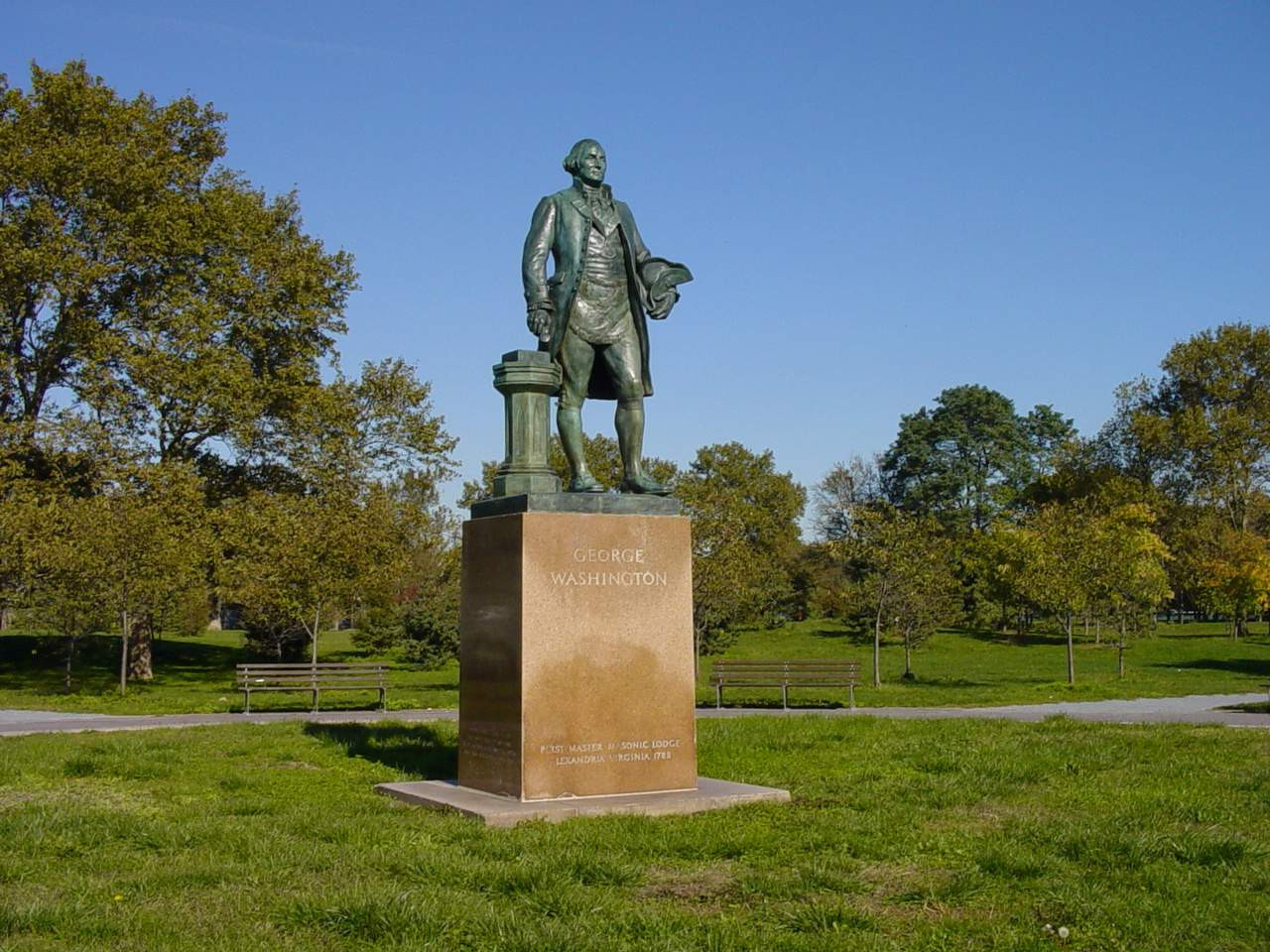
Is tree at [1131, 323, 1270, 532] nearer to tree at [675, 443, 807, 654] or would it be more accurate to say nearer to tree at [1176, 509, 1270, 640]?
tree at [1176, 509, 1270, 640]

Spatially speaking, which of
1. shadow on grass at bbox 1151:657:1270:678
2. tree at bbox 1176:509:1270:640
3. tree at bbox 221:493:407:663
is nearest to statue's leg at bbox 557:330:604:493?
tree at bbox 221:493:407:663

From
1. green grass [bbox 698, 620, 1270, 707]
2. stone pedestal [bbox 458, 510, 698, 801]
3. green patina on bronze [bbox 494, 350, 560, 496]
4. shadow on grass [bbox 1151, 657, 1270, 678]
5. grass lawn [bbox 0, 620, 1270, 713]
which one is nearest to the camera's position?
stone pedestal [bbox 458, 510, 698, 801]

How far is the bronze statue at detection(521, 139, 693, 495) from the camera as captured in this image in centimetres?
992

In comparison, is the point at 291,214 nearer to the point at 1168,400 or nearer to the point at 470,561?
the point at 470,561

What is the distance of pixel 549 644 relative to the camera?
892 centimetres

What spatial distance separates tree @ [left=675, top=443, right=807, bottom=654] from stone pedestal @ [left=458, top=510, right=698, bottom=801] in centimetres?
1647

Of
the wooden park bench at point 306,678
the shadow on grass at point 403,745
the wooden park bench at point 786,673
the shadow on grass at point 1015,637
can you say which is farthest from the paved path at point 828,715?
the shadow on grass at point 1015,637

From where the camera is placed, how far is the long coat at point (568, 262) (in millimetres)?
9914

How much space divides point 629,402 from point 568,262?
1.15 m

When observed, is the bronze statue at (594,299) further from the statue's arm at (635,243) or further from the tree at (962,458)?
the tree at (962,458)

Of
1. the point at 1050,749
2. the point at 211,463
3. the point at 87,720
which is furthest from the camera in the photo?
the point at 211,463

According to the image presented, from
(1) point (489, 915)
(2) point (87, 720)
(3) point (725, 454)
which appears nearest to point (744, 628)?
(3) point (725, 454)

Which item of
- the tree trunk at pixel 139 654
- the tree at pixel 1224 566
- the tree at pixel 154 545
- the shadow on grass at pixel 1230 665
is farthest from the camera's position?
the tree at pixel 1224 566

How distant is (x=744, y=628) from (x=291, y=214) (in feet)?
82.5
